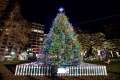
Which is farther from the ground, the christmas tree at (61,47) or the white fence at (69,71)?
the christmas tree at (61,47)

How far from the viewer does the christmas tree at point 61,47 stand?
1903cm

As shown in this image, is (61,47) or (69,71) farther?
(61,47)

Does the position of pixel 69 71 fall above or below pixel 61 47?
below

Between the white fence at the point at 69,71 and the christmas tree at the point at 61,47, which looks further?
the christmas tree at the point at 61,47

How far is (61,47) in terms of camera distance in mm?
19109

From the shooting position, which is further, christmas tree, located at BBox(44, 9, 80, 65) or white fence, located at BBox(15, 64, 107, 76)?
christmas tree, located at BBox(44, 9, 80, 65)

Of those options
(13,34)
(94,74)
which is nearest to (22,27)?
(13,34)

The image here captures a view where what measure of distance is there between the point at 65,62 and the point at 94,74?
2.67 meters

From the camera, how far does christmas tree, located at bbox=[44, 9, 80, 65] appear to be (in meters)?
19.0

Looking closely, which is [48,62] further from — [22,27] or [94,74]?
[22,27]

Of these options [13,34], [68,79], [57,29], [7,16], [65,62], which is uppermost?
[7,16]

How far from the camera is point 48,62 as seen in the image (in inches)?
771

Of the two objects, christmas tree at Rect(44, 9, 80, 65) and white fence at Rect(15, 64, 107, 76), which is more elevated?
christmas tree at Rect(44, 9, 80, 65)

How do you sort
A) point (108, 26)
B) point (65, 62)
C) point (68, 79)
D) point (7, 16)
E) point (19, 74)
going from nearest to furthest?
point (68, 79), point (19, 74), point (65, 62), point (7, 16), point (108, 26)
